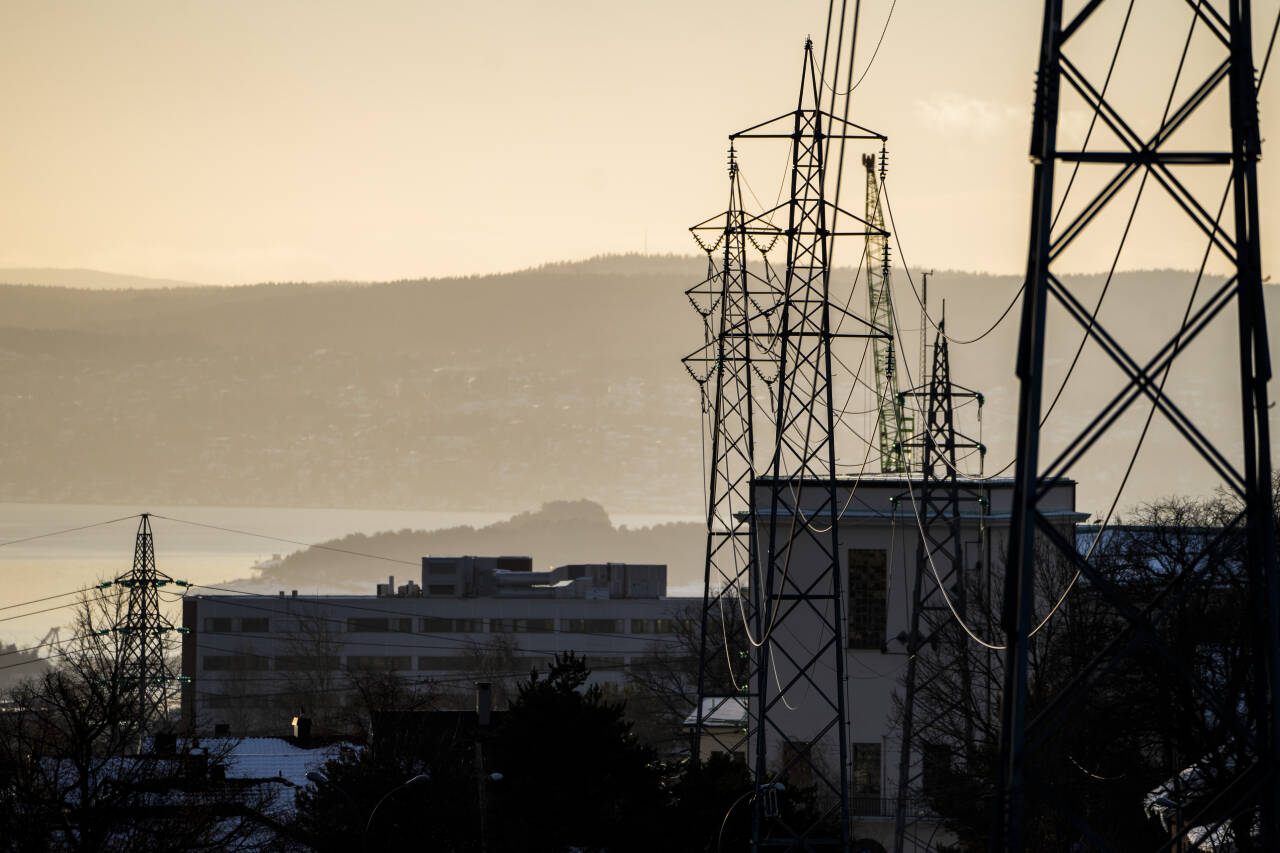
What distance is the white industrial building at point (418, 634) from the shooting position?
500 feet

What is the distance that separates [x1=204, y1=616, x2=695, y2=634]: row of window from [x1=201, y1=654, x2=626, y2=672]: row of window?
9.35ft

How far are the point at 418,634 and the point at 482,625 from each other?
6.13 meters

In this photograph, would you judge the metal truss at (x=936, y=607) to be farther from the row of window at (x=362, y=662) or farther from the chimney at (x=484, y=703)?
the row of window at (x=362, y=662)

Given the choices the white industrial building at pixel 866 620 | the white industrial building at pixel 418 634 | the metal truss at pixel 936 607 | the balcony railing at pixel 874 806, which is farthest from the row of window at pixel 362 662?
the metal truss at pixel 936 607

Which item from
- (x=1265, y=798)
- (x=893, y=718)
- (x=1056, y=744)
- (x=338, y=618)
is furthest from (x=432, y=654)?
(x=1265, y=798)

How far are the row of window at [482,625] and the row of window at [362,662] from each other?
285cm

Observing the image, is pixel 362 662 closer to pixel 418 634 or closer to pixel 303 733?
pixel 418 634

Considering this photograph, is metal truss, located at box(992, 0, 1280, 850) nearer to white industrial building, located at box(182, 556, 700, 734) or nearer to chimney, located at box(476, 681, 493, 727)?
chimney, located at box(476, 681, 493, 727)

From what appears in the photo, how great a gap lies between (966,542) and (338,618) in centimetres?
11589

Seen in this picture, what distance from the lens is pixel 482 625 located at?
542 ft

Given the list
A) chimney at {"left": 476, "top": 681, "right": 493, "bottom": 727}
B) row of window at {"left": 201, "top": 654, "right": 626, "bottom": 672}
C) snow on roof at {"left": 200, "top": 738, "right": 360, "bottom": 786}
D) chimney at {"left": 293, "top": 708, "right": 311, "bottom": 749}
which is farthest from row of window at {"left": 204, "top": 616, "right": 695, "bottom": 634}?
chimney at {"left": 293, "top": 708, "right": 311, "bottom": 749}

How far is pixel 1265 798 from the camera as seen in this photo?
12.8m

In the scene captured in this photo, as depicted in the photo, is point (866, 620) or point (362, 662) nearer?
point (866, 620)

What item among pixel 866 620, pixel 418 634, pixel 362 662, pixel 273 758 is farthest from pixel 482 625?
pixel 273 758
